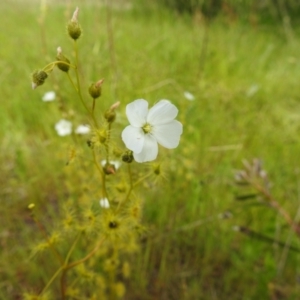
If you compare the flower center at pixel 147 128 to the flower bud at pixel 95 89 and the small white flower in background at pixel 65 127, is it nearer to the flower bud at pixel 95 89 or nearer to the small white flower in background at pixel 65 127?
the flower bud at pixel 95 89

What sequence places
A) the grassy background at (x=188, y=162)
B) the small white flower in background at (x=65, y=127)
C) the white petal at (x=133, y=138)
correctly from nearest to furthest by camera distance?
1. the white petal at (x=133, y=138)
2. the grassy background at (x=188, y=162)
3. the small white flower in background at (x=65, y=127)

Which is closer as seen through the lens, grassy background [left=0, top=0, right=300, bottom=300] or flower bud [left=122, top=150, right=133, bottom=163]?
flower bud [left=122, top=150, right=133, bottom=163]

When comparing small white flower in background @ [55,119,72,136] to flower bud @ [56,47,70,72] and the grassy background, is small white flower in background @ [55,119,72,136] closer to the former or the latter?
the grassy background

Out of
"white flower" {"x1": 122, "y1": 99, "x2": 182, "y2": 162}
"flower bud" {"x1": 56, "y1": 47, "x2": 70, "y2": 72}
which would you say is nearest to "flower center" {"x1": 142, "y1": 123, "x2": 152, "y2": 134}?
"white flower" {"x1": 122, "y1": 99, "x2": 182, "y2": 162}

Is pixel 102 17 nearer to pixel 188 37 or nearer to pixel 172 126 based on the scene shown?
pixel 188 37

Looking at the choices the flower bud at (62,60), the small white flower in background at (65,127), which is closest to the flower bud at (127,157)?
the flower bud at (62,60)

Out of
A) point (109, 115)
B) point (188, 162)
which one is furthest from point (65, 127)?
point (109, 115)

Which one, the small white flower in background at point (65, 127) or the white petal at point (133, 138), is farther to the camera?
the small white flower in background at point (65, 127)
